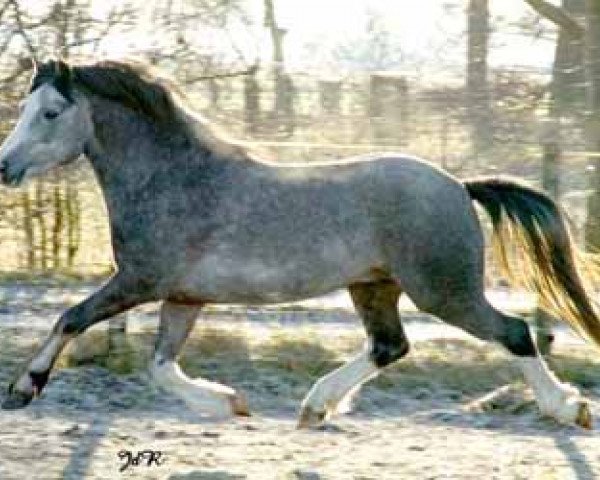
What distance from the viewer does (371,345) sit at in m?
6.05

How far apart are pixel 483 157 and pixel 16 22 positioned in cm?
392

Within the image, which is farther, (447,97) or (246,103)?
(447,97)

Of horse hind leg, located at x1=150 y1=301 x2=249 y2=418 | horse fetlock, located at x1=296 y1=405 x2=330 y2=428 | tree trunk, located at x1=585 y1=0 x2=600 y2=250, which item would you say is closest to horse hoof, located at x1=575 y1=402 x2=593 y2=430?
horse fetlock, located at x1=296 y1=405 x2=330 y2=428

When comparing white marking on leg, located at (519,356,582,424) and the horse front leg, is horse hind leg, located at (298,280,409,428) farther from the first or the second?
the horse front leg

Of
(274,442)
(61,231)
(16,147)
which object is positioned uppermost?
(16,147)

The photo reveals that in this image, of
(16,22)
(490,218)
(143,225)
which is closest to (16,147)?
(143,225)

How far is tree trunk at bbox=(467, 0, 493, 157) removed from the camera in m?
11.5

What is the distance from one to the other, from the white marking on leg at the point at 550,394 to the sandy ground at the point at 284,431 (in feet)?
0.54

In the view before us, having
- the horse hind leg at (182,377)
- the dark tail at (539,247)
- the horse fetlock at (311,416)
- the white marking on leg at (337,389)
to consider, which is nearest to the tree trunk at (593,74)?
the dark tail at (539,247)

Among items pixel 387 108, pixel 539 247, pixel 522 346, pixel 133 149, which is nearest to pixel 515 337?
pixel 522 346

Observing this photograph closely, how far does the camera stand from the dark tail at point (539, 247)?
20.2 ft

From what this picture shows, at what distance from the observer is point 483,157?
37.0 ft

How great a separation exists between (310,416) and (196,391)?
1.81 ft

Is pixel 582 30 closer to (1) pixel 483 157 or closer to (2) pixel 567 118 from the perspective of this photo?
(2) pixel 567 118
